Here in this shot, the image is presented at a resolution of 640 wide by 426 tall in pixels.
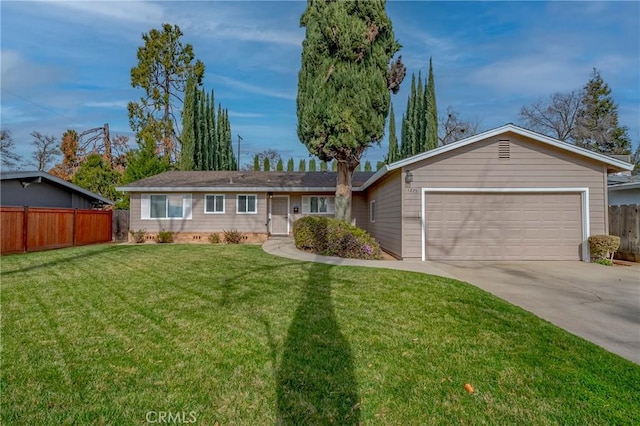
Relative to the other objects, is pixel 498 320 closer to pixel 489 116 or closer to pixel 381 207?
pixel 381 207

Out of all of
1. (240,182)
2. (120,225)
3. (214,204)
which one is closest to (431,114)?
(240,182)

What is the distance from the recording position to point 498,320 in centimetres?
409

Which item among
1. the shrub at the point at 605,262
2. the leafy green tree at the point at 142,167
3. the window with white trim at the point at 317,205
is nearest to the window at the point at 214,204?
the window with white trim at the point at 317,205

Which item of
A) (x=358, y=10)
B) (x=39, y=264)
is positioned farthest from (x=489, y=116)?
(x=39, y=264)

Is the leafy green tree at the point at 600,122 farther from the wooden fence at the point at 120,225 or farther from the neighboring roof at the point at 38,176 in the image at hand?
the neighboring roof at the point at 38,176

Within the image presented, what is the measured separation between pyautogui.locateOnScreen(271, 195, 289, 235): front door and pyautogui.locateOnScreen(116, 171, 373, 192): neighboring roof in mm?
892

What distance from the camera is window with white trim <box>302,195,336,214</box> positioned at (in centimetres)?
1670

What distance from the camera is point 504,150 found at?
966cm

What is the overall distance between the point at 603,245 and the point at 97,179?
85.7ft

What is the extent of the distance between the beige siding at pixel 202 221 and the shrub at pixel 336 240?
551 centimetres

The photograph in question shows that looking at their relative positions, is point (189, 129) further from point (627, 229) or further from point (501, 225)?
point (627, 229)

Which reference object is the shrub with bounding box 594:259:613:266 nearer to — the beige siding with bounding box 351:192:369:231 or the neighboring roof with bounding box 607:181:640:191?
the neighboring roof with bounding box 607:181:640:191

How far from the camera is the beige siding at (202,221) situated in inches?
625

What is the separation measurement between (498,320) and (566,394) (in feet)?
5.24
